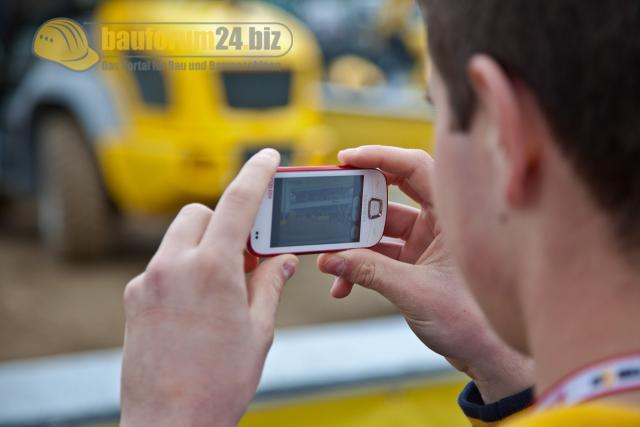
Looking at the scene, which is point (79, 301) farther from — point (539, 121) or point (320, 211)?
point (539, 121)

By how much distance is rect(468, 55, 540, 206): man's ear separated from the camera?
73 centimetres

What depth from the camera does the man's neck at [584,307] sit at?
74 cm

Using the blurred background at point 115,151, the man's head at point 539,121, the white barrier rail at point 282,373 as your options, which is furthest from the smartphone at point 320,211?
the blurred background at point 115,151

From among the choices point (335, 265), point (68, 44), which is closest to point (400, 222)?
point (335, 265)

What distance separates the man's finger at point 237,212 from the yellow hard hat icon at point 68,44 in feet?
6.31

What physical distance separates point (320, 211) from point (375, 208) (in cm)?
9

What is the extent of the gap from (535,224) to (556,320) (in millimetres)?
89

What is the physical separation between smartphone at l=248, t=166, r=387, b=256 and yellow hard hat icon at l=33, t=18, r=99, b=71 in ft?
5.54

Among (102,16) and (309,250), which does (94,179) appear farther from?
(309,250)

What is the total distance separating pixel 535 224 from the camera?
764mm

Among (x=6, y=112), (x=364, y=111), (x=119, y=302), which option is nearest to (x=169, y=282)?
(x=119, y=302)

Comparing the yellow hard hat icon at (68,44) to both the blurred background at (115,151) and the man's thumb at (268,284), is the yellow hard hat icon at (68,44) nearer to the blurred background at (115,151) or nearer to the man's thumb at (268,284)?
the man's thumb at (268,284)

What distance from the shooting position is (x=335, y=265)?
125 centimetres

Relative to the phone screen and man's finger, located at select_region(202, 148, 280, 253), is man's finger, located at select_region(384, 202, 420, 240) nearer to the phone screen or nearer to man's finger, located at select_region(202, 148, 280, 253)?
the phone screen
